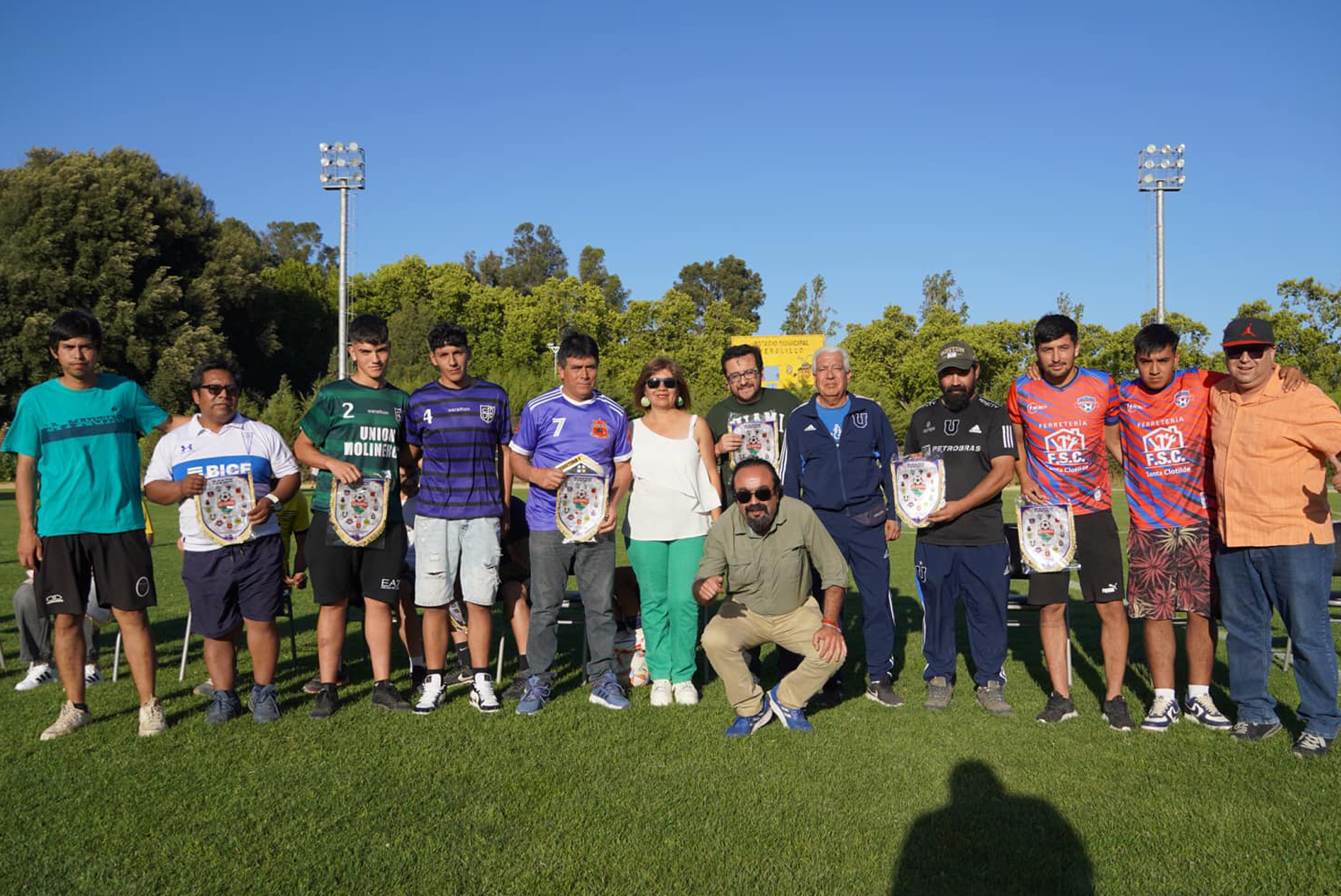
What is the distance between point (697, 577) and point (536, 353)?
163ft

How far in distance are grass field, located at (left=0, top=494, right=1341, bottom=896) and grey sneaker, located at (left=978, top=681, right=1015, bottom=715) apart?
0.28ft

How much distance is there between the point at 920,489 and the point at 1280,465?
5.92ft

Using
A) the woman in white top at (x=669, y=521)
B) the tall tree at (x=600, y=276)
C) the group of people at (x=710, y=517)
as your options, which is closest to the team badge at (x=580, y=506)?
the group of people at (x=710, y=517)

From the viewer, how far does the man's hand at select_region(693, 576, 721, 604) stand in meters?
5.38

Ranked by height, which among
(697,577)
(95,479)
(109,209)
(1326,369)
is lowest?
(697,577)

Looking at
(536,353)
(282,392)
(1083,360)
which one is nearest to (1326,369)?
(1083,360)

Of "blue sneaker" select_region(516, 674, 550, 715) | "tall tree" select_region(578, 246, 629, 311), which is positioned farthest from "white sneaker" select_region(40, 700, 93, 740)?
"tall tree" select_region(578, 246, 629, 311)

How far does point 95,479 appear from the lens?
5.32 meters

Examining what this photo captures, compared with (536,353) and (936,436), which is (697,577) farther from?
(536,353)

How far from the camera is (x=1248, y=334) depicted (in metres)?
4.95

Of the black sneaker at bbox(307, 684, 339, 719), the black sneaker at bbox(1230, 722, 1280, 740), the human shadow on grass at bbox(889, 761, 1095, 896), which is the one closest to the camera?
the human shadow on grass at bbox(889, 761, 1095, 896)

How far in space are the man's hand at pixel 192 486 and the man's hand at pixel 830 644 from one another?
3.41 metres

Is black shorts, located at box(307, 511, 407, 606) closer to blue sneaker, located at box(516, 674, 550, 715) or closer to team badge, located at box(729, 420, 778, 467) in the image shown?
blue sneaker, located at box(516, 674, 550, 715)

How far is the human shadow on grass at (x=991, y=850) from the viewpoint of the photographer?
11.7ft
